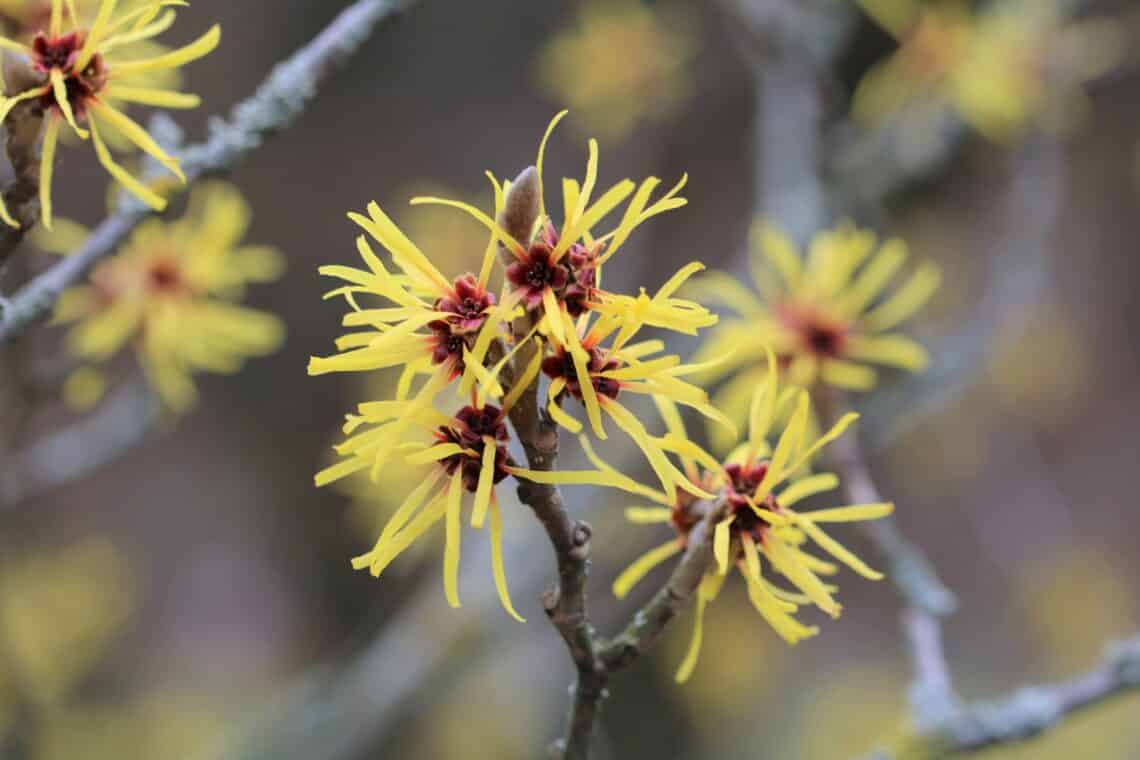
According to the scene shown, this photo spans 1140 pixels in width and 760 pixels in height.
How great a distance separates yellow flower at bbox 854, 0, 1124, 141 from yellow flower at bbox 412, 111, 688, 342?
972mm

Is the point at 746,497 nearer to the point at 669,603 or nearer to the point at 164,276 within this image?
the point at 669,603

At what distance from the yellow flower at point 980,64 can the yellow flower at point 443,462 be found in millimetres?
Result: 1003

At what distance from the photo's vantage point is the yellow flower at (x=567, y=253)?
33 centimetres

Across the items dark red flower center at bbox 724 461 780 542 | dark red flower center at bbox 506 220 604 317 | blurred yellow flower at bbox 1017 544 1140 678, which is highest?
dark red flower center at bbox 506 220 604 317

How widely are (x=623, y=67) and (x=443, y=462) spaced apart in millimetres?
1258

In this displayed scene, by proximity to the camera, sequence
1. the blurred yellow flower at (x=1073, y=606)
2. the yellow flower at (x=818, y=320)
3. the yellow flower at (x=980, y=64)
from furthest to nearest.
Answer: the blurred yellow flower at (x=1073, y=606)
the yellow flower at (x=980, y=64)
the yellow flower at (x=818, y=320)

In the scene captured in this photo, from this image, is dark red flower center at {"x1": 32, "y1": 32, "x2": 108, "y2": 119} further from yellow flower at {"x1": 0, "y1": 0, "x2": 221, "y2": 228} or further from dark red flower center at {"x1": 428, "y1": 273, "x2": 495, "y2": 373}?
dark red flower center at {"x1": 428, "y1": 273, "x2": 495, "y2": 373}

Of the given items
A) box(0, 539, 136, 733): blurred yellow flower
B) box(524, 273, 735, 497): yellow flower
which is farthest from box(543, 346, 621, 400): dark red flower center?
box(0, 539, 136, 733): blurred yellow flower

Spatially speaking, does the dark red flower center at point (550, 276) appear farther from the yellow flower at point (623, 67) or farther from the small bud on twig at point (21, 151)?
the yellow flower at point (623, 67)

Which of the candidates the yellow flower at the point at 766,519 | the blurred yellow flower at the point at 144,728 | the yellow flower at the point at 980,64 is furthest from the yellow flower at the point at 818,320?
the blurred yellow flower at the point at 144,728

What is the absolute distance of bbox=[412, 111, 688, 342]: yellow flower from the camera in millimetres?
331

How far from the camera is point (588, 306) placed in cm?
36

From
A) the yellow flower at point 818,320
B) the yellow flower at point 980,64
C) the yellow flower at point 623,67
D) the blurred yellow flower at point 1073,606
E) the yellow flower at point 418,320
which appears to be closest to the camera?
the yellow flower at point 418,320

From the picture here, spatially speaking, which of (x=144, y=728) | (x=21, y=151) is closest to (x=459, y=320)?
(x=21, y=151)
